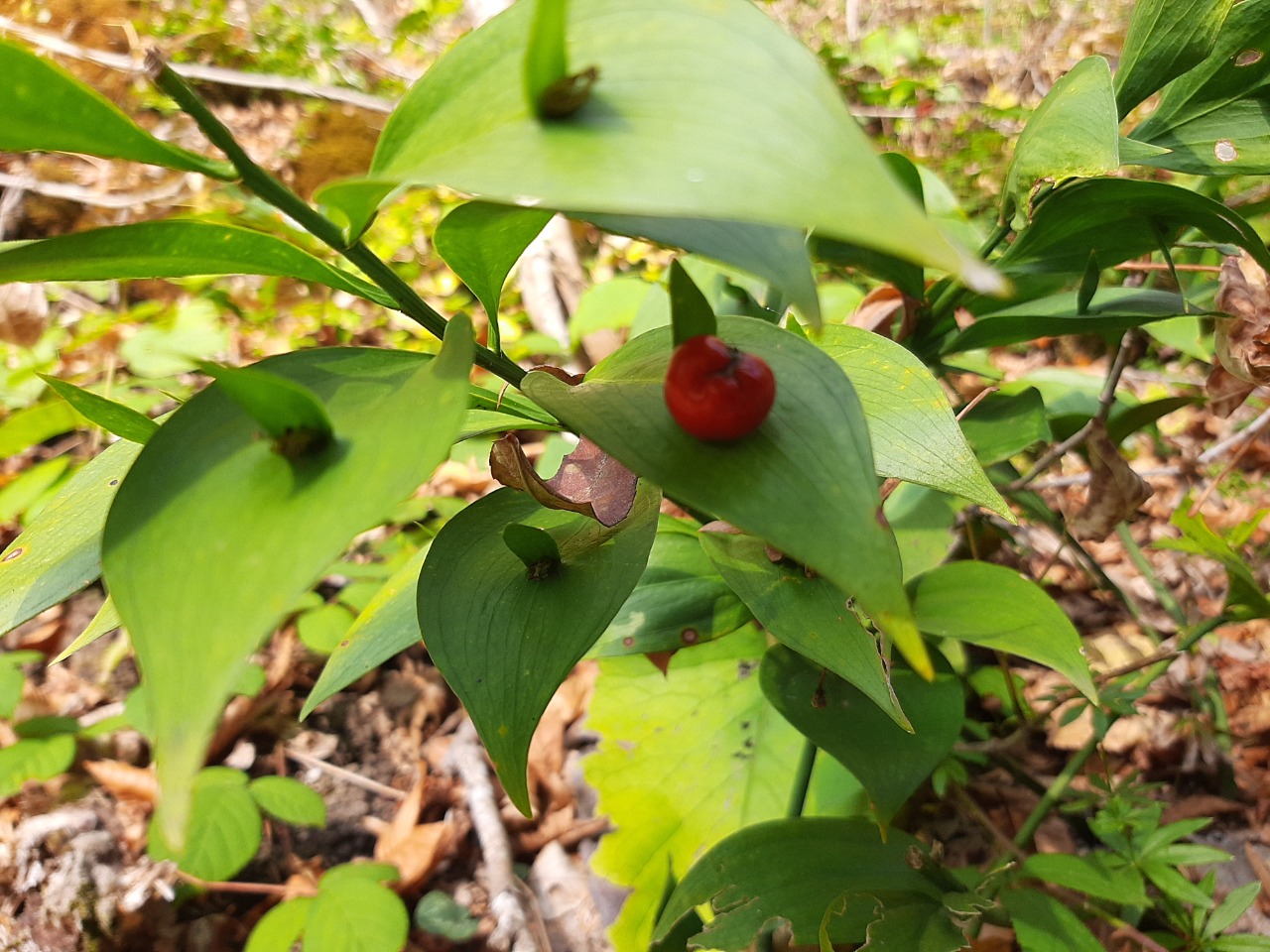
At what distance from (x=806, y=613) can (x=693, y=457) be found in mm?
217

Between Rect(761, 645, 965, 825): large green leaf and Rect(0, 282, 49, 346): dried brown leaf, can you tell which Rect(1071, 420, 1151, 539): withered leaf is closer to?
Rect(761, 645, 965, 825): large green leaf

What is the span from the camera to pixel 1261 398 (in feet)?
4.30

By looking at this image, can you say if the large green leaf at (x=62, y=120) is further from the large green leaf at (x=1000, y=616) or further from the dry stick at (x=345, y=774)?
the dry stick at (x=345, y=774)

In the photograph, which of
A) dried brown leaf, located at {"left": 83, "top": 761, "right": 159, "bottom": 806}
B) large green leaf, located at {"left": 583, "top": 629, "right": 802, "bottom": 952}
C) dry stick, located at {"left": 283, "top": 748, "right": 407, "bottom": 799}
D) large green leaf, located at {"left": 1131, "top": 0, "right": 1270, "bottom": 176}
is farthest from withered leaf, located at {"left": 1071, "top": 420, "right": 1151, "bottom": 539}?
dried brown leaf, located at {"left": 83, "top": 761, "right": 159, "bottom": 806}

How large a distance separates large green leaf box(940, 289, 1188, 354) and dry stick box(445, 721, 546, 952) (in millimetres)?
757

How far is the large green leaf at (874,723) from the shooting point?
22.6 inches

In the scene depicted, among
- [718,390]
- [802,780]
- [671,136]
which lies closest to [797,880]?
[802,780]

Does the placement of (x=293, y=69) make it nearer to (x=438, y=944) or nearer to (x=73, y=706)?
(x=73, y=706)

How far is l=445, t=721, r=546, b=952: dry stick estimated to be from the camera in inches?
34.3

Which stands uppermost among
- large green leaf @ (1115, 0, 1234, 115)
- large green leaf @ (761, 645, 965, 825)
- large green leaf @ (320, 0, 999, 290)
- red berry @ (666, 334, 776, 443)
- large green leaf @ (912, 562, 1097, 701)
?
large green leaf @ (320, 0, 999, 290)

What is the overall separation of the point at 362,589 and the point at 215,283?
3.69 ft

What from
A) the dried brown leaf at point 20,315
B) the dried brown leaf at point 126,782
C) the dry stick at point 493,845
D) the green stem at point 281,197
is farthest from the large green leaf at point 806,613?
the dried brown leaf at point 20,315

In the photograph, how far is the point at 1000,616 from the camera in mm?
610

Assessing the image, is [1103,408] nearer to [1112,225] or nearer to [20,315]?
[1112,225]
